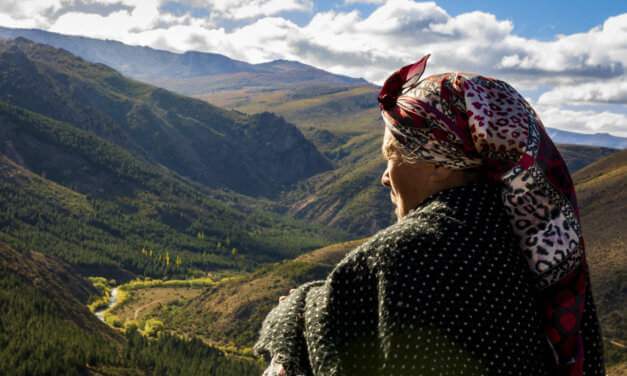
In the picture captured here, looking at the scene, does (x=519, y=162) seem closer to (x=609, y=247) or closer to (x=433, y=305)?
(x=433, y=305)

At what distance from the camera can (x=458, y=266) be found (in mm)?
3273

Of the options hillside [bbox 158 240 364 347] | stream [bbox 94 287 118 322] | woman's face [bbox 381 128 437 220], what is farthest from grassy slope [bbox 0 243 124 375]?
woman's face [bbox 381 128 437 220]

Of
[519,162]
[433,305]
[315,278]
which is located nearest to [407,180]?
[519,162]

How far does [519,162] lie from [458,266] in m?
0.84

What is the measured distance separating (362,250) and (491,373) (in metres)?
0.91

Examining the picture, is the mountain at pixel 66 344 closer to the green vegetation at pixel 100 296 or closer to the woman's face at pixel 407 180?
the green vegetation at pixel 100 296

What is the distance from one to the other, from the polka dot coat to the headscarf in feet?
0.40

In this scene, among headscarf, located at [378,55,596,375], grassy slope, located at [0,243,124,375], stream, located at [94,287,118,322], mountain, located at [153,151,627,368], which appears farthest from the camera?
stream, located at [94,287,118,322]

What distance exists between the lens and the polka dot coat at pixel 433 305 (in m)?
3.12

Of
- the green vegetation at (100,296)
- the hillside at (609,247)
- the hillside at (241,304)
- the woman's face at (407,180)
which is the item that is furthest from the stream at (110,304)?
the woman's face at (407,180)

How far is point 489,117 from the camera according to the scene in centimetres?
365

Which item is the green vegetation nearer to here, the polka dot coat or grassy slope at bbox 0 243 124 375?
grassy slope at bbox 0 243 124 375

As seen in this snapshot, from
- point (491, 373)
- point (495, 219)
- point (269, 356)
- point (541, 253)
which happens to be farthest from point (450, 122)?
point (269, 356)

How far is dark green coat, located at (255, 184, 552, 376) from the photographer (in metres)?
3.12
